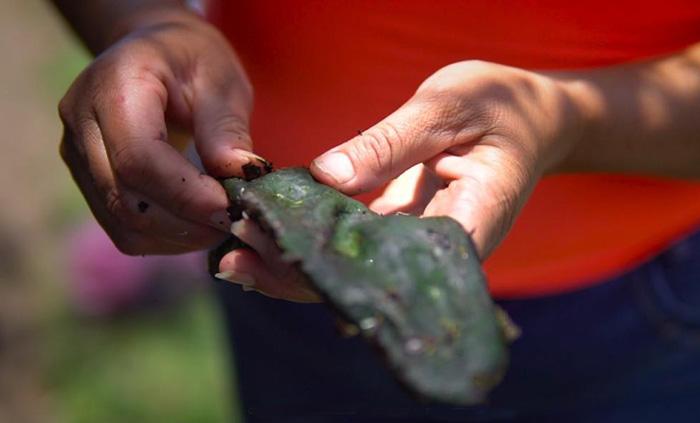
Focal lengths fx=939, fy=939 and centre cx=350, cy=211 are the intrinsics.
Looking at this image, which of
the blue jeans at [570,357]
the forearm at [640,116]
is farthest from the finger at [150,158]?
the forearm at [640,116]

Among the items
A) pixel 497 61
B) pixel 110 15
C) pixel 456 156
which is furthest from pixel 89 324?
pixel 456 156

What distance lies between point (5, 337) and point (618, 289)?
115 inches

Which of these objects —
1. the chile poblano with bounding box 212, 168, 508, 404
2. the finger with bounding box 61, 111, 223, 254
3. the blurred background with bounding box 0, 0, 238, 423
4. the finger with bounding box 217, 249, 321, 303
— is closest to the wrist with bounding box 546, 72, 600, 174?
the chile poblano with bounding box 212, 168, 508, 404

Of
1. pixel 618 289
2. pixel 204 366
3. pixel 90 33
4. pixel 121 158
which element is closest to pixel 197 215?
pixel 121 158

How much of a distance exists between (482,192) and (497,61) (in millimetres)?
539

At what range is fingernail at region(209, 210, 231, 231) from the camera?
1.81m

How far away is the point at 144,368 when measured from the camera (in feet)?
13.8

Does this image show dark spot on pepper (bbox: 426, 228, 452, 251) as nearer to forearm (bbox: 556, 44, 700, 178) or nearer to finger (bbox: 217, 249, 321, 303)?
finger (bbox: 217, 249, 321, 303)

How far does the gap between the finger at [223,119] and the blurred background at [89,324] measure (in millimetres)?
2059

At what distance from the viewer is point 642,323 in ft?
7.81

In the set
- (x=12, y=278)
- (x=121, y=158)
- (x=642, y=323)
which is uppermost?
(x=121, y=158)

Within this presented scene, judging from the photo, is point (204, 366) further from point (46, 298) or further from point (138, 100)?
point (138, 100)

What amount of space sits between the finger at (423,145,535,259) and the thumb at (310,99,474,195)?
0.21ft

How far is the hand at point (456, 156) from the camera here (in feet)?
5.61
